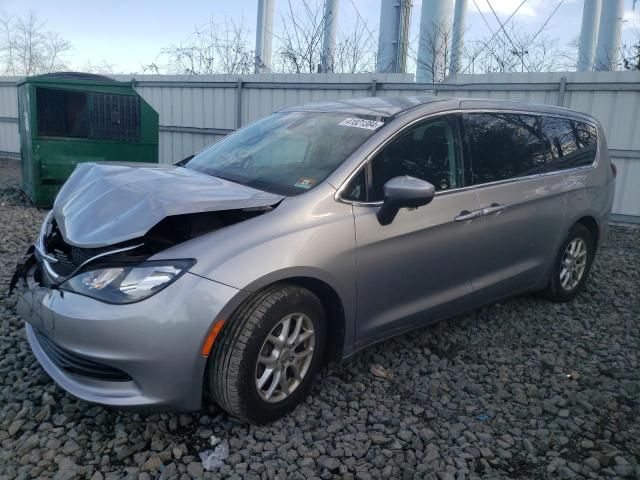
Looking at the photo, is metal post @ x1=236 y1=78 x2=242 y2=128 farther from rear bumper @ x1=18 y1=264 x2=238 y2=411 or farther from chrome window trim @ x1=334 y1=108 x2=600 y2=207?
rear bumper @ x1=18 y1=264 x2=238 y2=411

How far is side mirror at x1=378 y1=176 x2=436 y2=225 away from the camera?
2.79m

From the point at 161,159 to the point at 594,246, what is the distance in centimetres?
917

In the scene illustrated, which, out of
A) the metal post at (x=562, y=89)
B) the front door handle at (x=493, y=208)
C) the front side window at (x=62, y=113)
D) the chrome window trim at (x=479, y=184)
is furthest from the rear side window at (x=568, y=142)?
the front side window at (x=62, y=113)

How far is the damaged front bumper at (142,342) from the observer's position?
2258mm

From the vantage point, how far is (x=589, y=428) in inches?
110

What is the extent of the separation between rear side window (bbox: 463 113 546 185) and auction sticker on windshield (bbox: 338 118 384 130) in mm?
732

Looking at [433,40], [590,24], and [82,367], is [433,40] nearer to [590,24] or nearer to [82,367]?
[82,367]

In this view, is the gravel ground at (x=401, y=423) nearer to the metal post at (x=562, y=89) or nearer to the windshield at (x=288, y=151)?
the windshield at (x=288, y=151)

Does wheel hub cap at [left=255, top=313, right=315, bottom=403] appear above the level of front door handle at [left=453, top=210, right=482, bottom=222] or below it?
below

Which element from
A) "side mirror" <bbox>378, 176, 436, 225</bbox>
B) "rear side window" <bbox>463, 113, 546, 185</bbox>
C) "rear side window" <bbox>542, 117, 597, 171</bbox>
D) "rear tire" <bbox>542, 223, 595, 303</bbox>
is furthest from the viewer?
"rear tire" <bbox>542, 223, 595, 303</bbox>

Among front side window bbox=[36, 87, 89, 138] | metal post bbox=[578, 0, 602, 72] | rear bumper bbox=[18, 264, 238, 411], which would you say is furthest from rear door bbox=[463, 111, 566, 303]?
metal post bbox=[578, 0, 602, 72]

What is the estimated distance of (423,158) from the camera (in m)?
3.29

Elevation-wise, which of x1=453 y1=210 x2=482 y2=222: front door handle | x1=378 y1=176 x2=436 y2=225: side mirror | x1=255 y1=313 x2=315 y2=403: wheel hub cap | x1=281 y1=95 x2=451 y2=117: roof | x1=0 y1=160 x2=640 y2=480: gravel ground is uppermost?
x1=281 y1=95 x2=451 y2=117: roof

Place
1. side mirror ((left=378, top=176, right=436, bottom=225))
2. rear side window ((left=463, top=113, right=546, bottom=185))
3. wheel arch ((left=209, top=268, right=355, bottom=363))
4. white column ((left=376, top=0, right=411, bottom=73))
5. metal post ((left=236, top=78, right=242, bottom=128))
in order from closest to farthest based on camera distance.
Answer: wheel arch ((left=209, top=268, right=355, bottom=363)), side mirror ((left=378, top=176, right=436, bottom=225)), rear side window ((left=463, top=113, right=546, bottom=185)), metal post ((left=236, top=78, right=242, bottom=128)), white column ((left=376, top=0, right=411, bottom=73))
